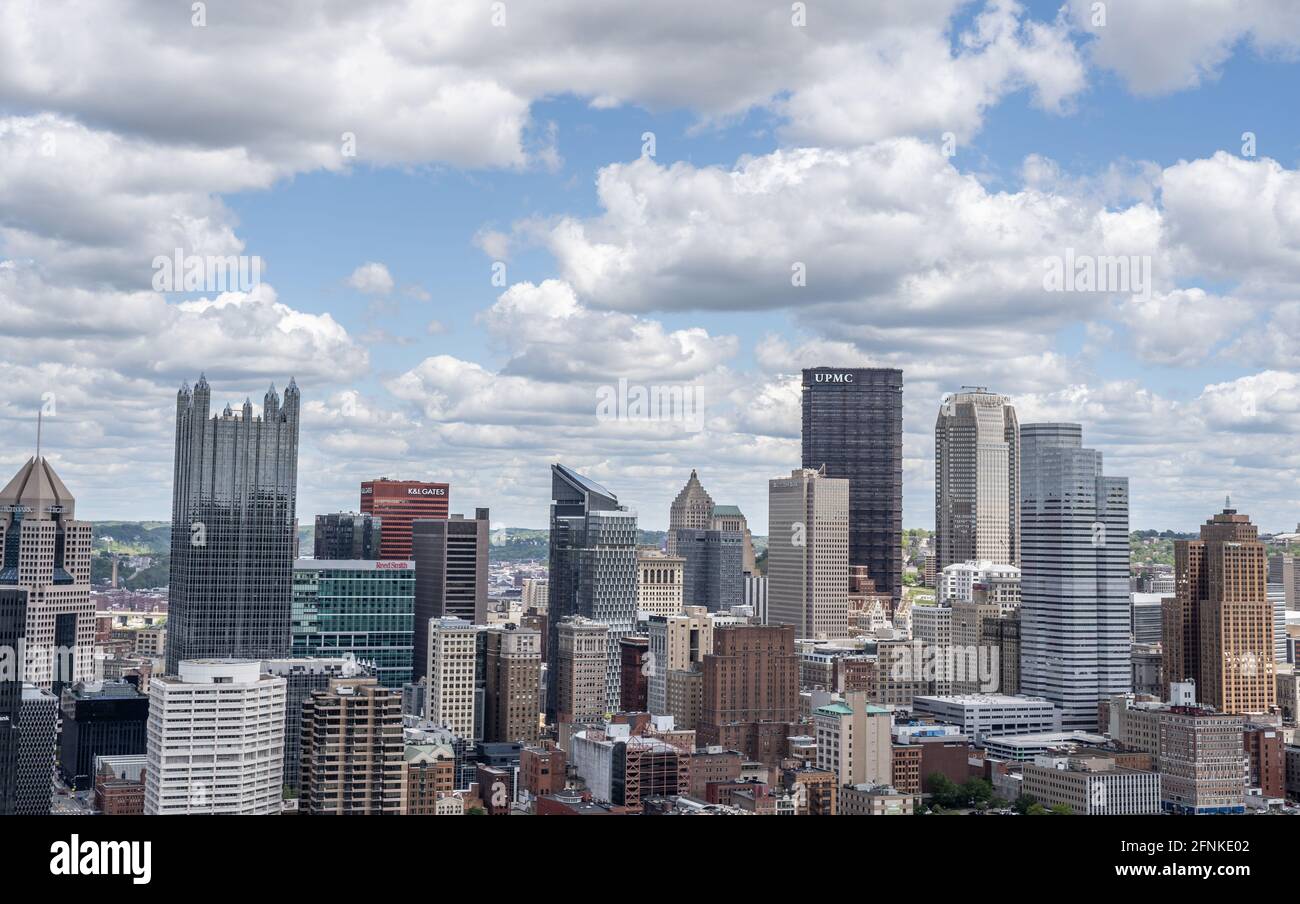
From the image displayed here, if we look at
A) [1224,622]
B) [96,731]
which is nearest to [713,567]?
[1224,622]

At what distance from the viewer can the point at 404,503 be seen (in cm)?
6675

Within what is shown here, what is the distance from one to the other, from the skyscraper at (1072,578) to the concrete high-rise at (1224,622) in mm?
2001

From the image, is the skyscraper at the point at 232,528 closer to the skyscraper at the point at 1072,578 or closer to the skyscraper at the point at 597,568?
the skyscraper at the point at 597,568

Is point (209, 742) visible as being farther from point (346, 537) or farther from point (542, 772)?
point (346, 537)

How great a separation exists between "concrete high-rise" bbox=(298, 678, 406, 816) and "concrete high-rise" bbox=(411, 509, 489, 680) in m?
29.0

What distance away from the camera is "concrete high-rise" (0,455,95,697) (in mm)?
49500

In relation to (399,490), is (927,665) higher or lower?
lower

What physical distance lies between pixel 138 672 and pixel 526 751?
1947 cm

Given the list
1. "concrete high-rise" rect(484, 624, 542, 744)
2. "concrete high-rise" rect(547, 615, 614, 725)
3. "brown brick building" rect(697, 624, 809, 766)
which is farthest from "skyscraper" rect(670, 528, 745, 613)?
"concrete high-rise" rect(484, 624, 542, 744)

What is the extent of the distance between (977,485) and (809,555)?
68.7 ft

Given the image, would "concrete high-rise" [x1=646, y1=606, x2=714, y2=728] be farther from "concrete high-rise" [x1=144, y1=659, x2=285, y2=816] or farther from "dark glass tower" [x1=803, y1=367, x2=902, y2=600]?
"dark glass tower" [x1=803, y1=367, x2=902, y2=600]

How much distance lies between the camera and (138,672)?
153ft
